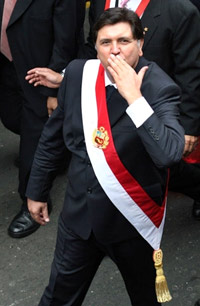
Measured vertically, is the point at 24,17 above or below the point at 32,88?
above

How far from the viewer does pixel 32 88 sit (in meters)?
4.12

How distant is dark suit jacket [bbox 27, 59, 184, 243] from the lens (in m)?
2.52

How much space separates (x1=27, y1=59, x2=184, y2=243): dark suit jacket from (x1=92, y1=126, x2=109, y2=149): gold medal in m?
0.04

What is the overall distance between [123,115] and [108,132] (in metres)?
0.09

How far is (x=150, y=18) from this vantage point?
11.5 feet

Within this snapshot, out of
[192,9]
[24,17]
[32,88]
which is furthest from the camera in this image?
[32,88]

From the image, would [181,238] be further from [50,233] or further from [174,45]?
[174,45]

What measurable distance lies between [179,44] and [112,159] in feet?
3.52

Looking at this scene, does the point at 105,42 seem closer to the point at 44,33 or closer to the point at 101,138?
the point at 101,138

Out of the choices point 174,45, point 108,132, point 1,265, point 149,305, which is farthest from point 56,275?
point 174,45

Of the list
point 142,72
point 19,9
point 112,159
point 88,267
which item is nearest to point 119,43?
point 142,72

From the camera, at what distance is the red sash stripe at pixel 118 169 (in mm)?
2695

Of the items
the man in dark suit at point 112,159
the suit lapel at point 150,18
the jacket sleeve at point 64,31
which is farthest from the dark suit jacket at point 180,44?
the man in dark suit at point 112,159

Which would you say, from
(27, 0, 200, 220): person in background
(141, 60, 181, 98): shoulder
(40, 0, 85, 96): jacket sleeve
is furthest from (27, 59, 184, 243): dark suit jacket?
(40, 0, 85, 96): jacket sleeve
